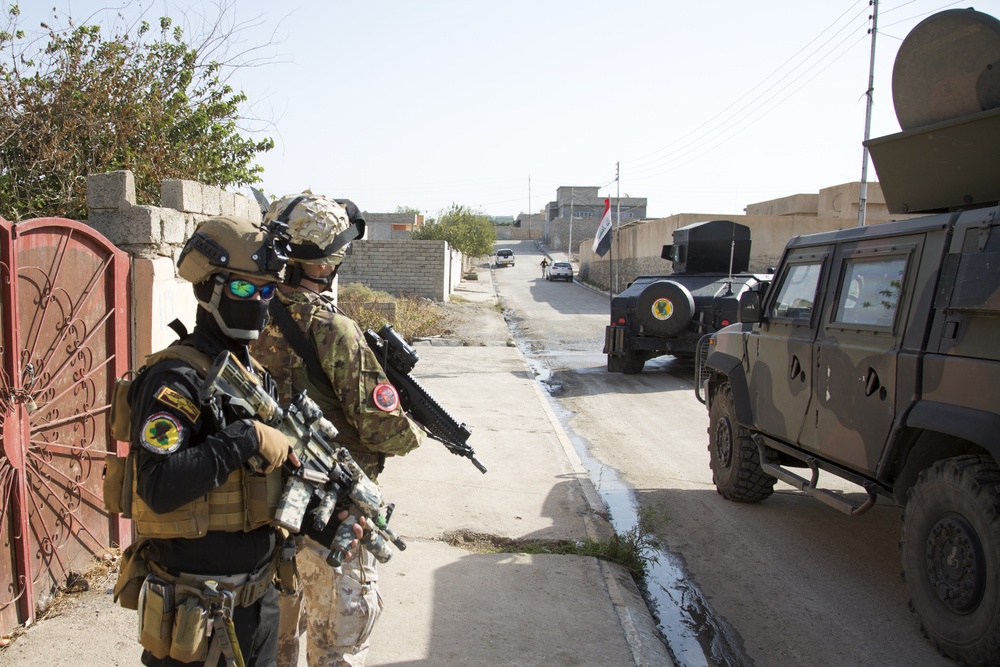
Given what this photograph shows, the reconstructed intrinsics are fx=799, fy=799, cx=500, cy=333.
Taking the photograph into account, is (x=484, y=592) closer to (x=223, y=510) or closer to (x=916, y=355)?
(x=223, y=510)

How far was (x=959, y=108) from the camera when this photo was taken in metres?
4.52

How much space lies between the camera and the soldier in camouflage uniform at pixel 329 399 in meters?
2.76

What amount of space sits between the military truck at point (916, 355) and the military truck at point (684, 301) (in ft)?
19.0

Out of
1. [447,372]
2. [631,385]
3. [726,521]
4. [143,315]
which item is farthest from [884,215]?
[143,315]

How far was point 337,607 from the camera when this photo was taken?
2.75m

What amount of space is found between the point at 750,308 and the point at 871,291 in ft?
3.79

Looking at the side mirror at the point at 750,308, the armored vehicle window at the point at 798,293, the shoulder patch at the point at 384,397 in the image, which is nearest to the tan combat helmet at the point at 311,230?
the shoulder patch at the point at 384,397

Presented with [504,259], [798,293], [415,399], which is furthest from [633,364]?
[504,259]

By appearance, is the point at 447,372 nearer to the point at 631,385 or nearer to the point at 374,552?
the point at 631,385

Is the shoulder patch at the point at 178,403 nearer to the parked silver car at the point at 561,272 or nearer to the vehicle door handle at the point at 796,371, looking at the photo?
the vehicle door handle at the point at 796,371

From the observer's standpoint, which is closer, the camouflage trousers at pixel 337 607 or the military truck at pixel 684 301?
the camouflage trousers at pixel 337 607

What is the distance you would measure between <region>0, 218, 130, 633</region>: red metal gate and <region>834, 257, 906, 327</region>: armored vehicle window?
409 centimetres

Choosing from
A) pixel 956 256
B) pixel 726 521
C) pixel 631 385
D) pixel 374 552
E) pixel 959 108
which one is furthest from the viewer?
pixel 631 385

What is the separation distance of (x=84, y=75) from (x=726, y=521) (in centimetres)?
631
